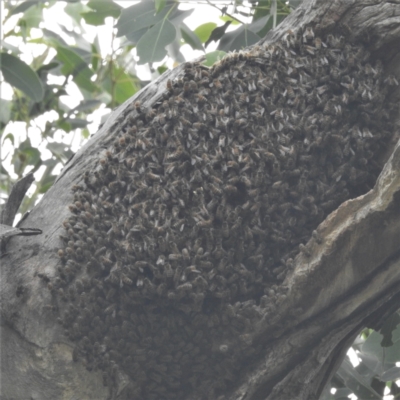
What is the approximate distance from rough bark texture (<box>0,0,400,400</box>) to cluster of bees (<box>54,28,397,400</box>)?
0.06m

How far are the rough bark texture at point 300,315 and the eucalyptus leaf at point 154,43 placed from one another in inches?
49.8

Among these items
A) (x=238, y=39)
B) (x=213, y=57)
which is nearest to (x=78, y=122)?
(x=238, y=39)

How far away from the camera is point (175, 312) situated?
237cm

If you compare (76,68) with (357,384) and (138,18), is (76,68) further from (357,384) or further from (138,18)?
(357,384)

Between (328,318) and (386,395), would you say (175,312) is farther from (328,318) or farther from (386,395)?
(386,395)

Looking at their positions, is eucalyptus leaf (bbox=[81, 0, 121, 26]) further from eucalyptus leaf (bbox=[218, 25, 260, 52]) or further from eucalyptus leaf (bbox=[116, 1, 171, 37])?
eucalyptus leaf (bbox=[218, 25, 260, 52])

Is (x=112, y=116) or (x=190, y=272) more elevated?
(x=112, y=116)

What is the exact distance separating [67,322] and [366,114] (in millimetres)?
1322

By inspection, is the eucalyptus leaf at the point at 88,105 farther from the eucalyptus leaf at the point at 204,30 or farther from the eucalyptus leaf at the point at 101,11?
the eucalyptus leaf at the point at 204,30

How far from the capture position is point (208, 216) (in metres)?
2.32

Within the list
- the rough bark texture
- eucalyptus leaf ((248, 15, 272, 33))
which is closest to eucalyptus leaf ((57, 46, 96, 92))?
eucalyptus leaf ((248, 15, 272, 33))

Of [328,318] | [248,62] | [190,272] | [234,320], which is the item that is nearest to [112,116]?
[248,62]

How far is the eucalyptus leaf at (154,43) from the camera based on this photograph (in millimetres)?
3311

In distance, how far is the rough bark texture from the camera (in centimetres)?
227
